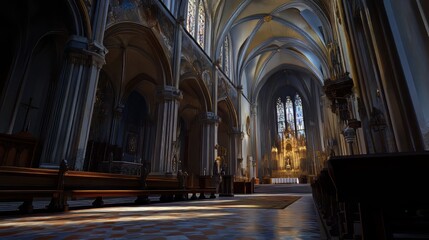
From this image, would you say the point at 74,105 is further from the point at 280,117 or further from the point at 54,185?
the point at 280,117

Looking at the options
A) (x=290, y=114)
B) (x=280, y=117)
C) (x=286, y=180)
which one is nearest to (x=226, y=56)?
(x=280, y=117)

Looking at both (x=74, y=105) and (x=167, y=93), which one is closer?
(x=74, y=105)

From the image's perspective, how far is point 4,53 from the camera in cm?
899

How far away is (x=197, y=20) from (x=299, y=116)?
59.8ft

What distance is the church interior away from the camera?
6.57ft

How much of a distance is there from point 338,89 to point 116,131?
11.6 m

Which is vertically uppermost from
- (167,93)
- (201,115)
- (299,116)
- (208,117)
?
(299,116)

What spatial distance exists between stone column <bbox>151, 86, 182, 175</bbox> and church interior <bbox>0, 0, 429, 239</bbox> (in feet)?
0.19

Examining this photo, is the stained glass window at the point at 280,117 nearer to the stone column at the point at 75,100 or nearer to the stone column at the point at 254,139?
the stone column at the point at 254,139

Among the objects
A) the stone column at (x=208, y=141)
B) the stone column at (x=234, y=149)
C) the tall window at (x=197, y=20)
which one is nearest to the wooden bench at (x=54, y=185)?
the stone column at (x=208, y=141)

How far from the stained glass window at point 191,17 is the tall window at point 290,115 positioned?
17.3 metres

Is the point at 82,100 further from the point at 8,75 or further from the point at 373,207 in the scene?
the point at 373,207

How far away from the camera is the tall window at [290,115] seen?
2792 centimetres

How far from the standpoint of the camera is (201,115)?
15039mm
